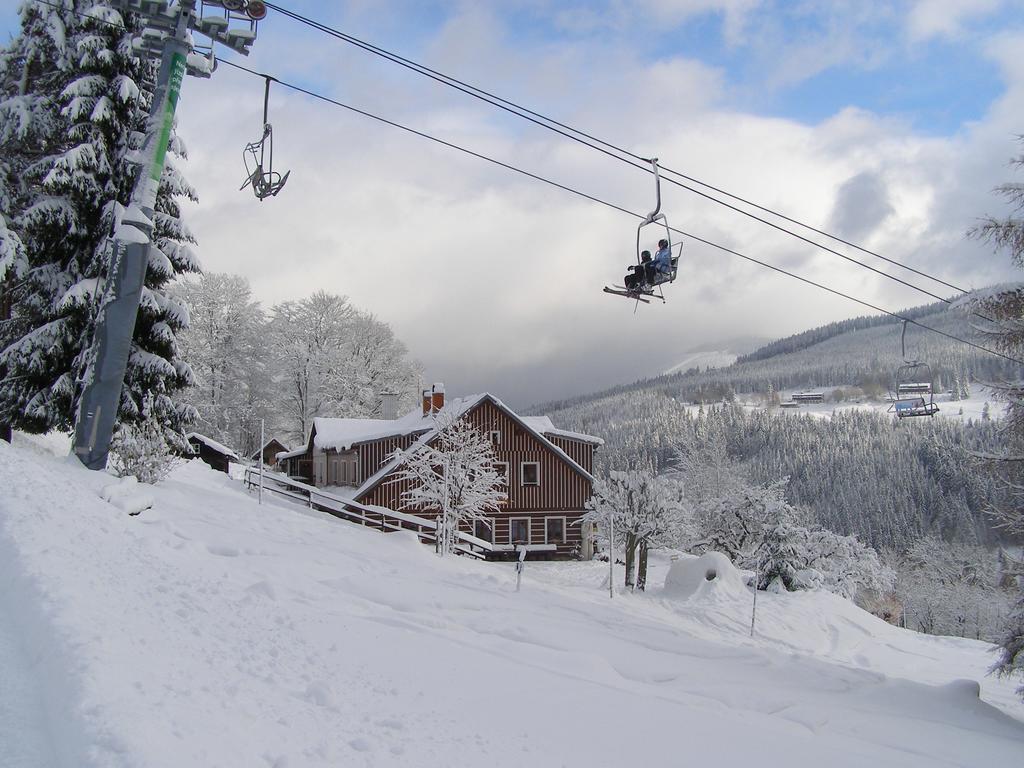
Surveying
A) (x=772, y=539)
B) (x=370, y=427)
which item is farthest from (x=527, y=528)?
(x=772, y=539)

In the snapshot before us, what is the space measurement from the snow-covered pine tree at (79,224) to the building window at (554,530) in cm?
1943

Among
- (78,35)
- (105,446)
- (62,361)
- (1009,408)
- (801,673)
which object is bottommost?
(801,673)

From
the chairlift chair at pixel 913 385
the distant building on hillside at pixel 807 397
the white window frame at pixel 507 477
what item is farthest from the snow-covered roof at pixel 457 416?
the distant building on hillside at pixel 807 397

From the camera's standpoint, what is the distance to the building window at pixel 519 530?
106 feet

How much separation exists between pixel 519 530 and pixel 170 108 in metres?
24.2

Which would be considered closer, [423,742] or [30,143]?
[423,742]

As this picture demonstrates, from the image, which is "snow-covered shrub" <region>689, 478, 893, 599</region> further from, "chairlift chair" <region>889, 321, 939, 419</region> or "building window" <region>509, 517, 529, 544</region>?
"chairlift chair" <region>889, 321, 939, 419</region>

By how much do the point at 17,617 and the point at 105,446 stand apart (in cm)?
855

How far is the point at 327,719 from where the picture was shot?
4801 mm

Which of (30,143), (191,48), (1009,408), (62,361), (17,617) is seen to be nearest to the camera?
(17,617)

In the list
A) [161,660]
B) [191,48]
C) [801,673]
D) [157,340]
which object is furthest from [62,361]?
[801,673]

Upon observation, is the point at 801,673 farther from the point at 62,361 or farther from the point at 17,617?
the point at 62,361

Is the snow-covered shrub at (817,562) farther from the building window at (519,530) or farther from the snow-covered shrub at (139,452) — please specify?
the snow-covered shrub at (139,452)

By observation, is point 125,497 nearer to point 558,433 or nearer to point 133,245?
point 133,245
